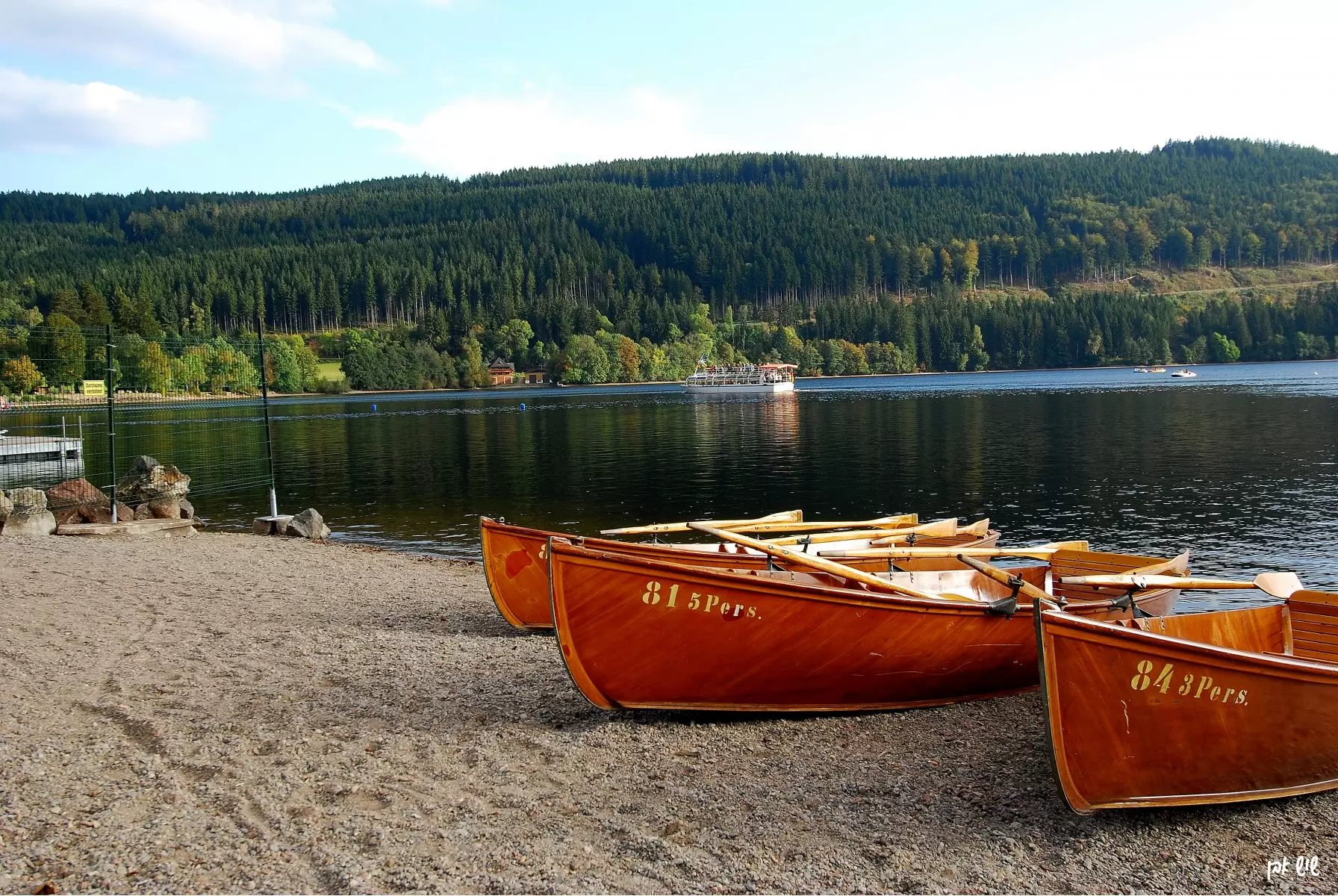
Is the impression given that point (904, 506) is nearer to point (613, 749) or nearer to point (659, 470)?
point (659, 470)

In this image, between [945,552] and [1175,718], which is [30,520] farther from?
[1175,718]

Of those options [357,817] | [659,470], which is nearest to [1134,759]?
[357,817]

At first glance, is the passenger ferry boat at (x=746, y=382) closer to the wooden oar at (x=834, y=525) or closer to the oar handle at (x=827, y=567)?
the wooden oar at (x=834, y=525)

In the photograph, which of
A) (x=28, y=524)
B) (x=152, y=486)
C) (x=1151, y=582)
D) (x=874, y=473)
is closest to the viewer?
(x=1151, y=582)

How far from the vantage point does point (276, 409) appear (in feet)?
374

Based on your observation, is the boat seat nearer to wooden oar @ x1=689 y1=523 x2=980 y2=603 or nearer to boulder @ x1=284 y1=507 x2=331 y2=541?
wooden oar @ x1=689 y1=523 x2=980 y2=603

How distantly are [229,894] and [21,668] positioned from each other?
21.9ft

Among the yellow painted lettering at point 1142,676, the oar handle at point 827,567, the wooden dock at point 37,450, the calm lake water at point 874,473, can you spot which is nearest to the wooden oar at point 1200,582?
the oar handle at point 827,567

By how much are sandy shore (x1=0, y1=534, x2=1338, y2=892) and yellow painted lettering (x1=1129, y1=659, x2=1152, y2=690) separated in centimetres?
111

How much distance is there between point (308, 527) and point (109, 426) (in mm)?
5239

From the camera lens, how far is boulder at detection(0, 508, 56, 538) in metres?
21.8

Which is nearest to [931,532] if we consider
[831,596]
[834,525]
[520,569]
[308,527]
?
[834,525]

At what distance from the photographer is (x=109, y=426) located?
23.8 meters

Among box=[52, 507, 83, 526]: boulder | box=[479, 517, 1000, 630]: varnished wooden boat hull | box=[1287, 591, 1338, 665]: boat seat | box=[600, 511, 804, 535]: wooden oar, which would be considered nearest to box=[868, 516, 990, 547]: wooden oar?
box=[479, 517, 1000, 630]: varnished wooden boat hull
